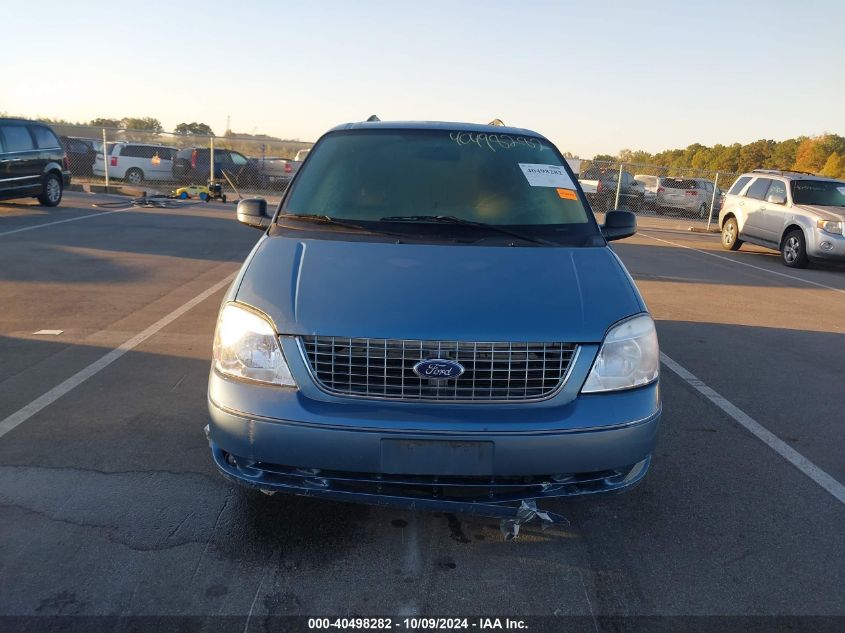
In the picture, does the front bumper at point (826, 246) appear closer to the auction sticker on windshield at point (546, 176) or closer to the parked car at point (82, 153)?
the auction sticker on windshield at point (546, 176)

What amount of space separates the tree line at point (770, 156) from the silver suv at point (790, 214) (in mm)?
25574

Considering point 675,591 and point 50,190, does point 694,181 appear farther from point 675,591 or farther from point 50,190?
point 675,591

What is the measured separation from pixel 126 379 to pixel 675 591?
149 inches

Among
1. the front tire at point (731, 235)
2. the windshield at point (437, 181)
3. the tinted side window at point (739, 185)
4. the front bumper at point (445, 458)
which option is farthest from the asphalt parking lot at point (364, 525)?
the tinted side window at point (739, 185)

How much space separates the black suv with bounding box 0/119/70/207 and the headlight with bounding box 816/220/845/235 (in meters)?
15.9

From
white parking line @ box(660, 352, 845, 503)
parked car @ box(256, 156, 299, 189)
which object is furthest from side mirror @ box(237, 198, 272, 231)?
parked car @ box(256, 156, 299, 189)

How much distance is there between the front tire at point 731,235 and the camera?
620 inches

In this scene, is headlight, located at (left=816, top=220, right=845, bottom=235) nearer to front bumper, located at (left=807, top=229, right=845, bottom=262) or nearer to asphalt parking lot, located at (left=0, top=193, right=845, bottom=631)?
front bumper, located at (left=807, top=229, right=845, bottom=262)

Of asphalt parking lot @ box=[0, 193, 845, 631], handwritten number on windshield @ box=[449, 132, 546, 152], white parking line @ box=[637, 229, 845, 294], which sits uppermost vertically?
handwritten number on windshield @ box=[449, 132, 546, 152]

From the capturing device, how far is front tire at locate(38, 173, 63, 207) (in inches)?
606

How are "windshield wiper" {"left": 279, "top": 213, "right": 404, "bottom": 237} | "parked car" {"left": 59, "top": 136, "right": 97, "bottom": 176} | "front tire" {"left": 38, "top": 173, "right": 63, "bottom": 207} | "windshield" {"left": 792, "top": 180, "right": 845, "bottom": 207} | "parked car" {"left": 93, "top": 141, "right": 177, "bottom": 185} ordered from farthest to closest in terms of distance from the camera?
"parked car" {"left": 59, "top": 136, "right": 97, "bottom": 176}
"parked car" {"left": 93, "top": 141, "right": 177, "bottom": 185}
"front tire" {"left": 38, "top": 173, "right": 63, "bottom": 207}
"windshield" {"left": 792, "top": 180, "right": 845, "bottom": 207}
"windshield wiper" {"left": 279, "top": 213, "right": 404, "bottom": 237}

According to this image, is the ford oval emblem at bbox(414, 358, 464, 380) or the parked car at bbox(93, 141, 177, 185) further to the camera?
the parked car at bbox(93, 141, 177, 185)

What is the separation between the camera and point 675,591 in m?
2.72

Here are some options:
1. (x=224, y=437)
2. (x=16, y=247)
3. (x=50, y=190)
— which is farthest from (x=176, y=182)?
(x=224, y=437)
